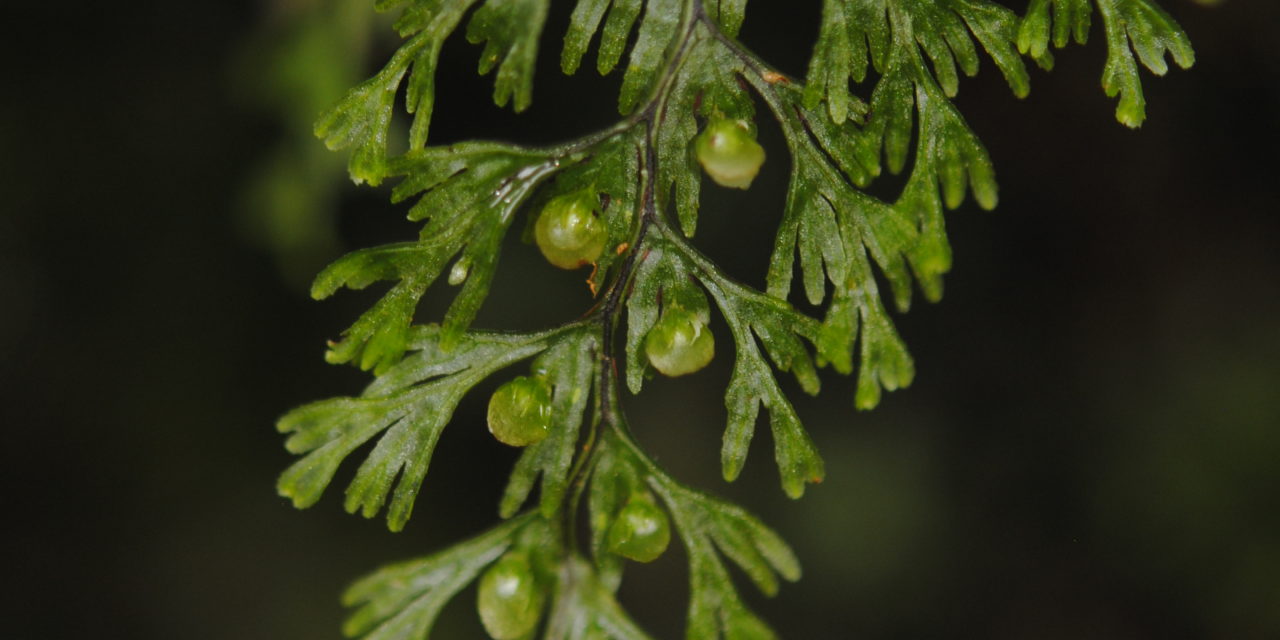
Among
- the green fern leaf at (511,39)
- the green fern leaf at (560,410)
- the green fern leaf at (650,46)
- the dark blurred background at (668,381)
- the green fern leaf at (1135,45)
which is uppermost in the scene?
the green fern leaf at (511,39)

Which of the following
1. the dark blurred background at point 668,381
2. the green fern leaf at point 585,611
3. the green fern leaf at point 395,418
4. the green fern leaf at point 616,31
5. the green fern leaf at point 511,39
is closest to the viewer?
the green fern leaf at point 511,39

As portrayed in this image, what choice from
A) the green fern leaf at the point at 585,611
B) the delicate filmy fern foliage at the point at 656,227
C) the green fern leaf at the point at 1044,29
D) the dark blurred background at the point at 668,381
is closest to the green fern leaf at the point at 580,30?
the delicate filmy fern foliage at the point at 656,227

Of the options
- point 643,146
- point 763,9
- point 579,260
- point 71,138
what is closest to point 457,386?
point 579,260

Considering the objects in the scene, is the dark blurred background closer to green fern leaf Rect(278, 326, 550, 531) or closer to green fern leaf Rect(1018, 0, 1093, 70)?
green fern leaf Rect(278, 326, 550, 531)

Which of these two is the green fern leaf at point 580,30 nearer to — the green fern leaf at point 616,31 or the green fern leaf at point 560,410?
the green fern leaf at point 616,31

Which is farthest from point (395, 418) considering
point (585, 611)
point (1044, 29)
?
point (1044, 29)

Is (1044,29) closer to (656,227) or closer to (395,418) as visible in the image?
(656,227)
